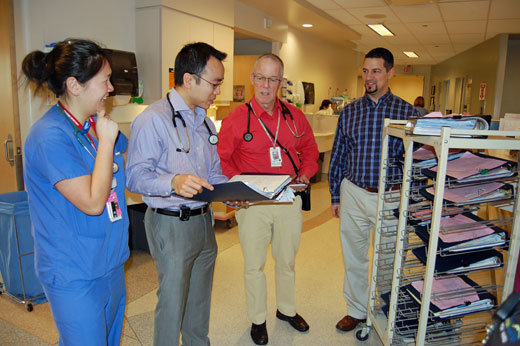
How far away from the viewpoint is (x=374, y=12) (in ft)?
21.3

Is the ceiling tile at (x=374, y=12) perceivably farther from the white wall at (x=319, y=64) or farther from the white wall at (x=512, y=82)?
the white wall at (x=512, y=82)

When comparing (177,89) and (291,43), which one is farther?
(291,43)

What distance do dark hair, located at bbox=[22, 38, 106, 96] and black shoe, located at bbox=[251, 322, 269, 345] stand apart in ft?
5.95

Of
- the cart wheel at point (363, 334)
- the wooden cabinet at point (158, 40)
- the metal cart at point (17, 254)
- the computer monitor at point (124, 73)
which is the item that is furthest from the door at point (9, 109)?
the cart wheel at point (363, 334)

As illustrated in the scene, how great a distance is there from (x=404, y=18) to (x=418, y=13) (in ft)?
1.50

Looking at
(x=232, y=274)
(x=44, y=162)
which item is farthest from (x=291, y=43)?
(x=44, y=162)

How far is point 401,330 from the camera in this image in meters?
2.08

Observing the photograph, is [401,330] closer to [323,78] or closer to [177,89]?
[177,89]

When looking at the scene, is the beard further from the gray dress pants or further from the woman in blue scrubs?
the woman in blue scrubs

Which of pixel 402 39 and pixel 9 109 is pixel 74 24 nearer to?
pixel 9 109

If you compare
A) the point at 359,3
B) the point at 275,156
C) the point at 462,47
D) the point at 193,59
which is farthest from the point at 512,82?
the point at 193,59

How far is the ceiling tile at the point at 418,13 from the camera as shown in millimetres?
6055

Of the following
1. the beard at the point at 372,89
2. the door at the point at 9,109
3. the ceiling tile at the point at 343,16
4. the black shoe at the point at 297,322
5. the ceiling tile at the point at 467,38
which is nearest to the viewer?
the beard at the point at 372,89

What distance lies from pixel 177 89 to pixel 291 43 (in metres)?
6.23
